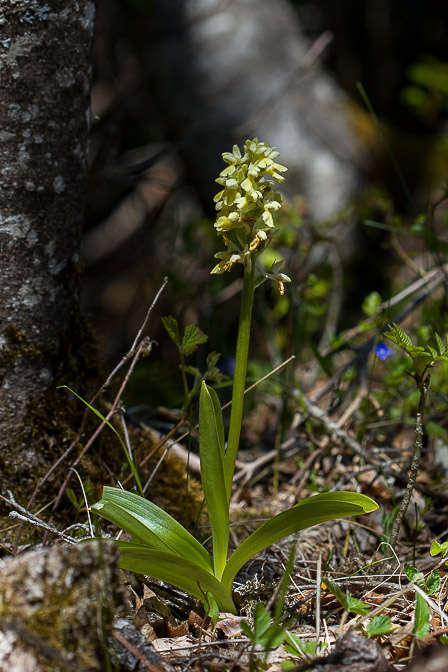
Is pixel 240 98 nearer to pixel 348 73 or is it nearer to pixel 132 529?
pixel 348 73

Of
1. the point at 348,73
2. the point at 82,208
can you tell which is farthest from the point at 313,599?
the point at 348,73

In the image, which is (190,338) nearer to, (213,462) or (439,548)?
(213,462)

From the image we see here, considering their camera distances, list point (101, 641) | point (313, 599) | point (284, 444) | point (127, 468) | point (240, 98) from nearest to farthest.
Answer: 1. point (101, 641)
2. point (313, 599)
3. point (127, 468)
4. point (284, 444)
5. point (240, 98)

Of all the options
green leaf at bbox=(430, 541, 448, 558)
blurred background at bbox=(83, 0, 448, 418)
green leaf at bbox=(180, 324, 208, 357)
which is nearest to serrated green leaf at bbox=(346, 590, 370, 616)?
green leaf at bbox=(430, 541, 448, 558)

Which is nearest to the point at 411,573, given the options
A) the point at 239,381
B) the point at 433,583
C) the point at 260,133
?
the point at 433,583

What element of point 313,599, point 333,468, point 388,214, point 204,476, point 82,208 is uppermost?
point 82,208

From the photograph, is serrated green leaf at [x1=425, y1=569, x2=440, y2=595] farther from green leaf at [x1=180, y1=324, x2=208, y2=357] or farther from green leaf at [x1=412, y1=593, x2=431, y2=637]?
green leaf at [x1=180, y1=324, x2=208, y2=357]

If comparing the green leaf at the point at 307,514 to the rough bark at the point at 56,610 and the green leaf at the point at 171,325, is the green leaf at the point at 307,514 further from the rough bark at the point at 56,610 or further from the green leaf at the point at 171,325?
the green leaf at the point at 171,325
